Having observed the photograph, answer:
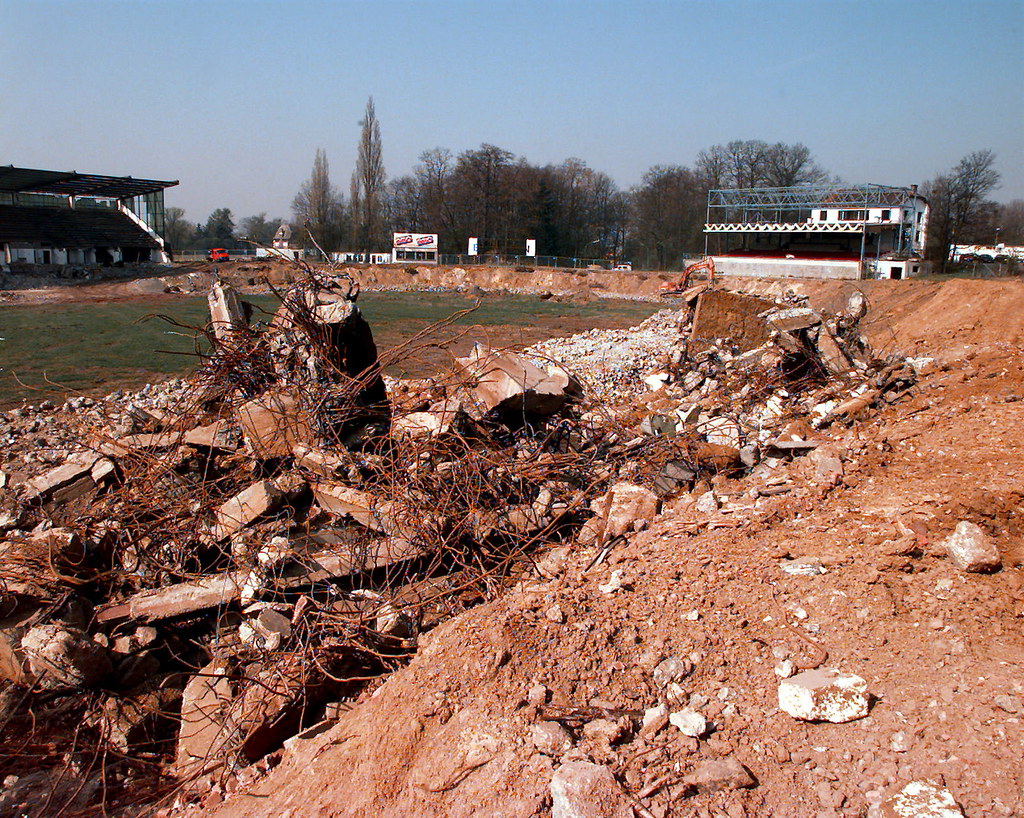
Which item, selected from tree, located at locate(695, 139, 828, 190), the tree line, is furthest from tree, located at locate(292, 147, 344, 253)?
tree, located at locate(695, 139, 828, 190)

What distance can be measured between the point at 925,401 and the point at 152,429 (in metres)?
6.68

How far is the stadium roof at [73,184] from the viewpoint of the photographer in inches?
1594

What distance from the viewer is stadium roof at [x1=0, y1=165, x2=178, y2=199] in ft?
133

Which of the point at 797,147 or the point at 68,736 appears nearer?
the point at 68,736

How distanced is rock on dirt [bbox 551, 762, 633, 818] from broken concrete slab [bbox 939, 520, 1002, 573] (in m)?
2.13

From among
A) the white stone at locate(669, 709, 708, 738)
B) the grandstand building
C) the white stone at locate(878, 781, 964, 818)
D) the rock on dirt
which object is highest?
the grandstand building

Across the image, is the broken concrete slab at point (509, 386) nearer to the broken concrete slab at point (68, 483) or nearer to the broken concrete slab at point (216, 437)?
the broken concrete slab at point (216, 437)

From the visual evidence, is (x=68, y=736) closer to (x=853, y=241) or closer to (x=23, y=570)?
(x=23, y=570)

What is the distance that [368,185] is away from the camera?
193ft

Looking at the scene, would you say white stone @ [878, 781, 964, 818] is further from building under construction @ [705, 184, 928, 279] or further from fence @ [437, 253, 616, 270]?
fence @ [437, 253, 616, 270]

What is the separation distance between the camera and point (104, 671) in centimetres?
394

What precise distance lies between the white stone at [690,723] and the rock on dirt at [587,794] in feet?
1.29

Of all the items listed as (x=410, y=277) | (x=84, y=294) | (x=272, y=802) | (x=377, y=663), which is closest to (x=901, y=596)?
(x=377, y=663)

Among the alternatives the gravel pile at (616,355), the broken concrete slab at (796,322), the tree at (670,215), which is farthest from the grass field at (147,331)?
the tree at (670,215)
